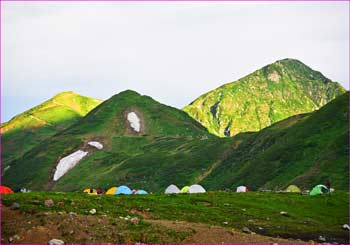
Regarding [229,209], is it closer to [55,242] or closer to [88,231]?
[88,231]

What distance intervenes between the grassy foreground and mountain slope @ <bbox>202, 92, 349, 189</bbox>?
193ft

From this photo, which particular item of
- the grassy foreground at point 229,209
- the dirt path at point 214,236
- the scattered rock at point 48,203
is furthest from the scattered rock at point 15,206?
the dirt path at point 214,236

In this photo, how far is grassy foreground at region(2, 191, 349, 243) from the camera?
38.9 m

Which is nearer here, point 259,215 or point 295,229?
point 295,229

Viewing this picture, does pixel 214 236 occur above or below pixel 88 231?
below

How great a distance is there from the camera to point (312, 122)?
179m

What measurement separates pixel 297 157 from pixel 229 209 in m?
108

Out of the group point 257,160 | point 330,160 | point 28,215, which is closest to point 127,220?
point 28,215

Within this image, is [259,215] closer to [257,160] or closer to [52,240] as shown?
[52,240]

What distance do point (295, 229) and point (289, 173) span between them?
10425cm

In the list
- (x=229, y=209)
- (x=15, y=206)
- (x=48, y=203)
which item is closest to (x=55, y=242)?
(x=15, y=206)

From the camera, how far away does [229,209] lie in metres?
52.4

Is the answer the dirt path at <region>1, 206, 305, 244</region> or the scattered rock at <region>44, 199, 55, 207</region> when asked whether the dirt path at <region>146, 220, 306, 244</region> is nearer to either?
the dirt path at <region>1, 206, 305, 244</region>

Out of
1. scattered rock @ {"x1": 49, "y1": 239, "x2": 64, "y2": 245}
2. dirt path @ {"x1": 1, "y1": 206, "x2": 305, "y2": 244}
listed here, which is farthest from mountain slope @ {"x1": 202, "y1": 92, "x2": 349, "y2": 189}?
scattered rock @ {"x1": 49, "y1": 239, "x2": 64, "y2": 245}
